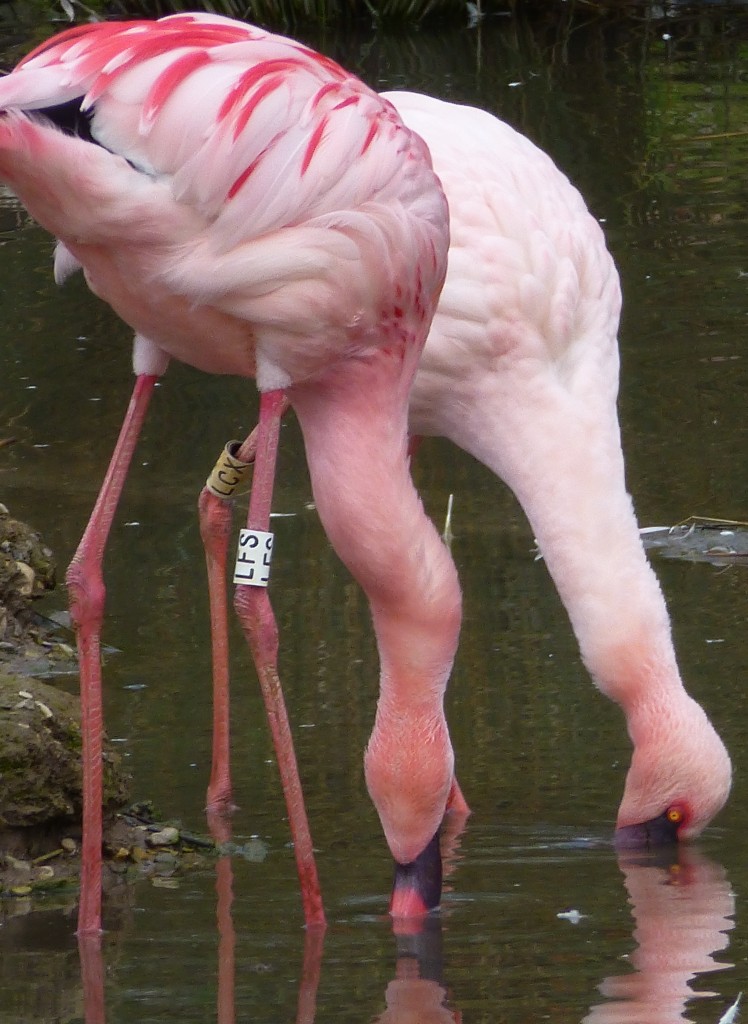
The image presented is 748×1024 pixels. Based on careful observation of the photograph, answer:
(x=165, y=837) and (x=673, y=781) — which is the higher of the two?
(x=673, y=781)

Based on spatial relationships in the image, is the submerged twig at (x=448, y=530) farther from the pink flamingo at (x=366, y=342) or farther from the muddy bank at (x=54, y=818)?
the muddy bank at (x=54, y=818)

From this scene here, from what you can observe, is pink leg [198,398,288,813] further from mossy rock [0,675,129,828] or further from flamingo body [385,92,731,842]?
flamingo body [385,92,731,842]

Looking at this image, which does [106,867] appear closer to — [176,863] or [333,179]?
[176,863]

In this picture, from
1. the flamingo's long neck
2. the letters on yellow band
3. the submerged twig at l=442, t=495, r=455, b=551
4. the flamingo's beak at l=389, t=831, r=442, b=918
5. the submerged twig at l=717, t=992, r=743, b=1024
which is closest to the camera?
the submerged twig at l=717, t=992, r=743, b=1024

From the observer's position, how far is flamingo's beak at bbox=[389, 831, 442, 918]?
401 centimetres

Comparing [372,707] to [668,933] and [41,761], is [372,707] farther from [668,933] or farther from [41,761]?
[668,933]

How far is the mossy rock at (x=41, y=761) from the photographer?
4.15 m

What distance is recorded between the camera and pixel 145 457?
278 inches

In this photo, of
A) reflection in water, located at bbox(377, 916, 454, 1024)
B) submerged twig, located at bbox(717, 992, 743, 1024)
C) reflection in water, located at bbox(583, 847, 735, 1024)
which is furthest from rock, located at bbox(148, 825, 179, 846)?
submerged twig, located at bbox(717, 992, 743, 1024)

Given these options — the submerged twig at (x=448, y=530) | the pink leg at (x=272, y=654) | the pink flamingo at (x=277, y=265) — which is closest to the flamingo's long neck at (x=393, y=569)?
the pink flamingo at (x=277, y=265)

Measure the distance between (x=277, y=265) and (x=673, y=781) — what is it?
1.63 metres

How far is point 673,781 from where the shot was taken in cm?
449

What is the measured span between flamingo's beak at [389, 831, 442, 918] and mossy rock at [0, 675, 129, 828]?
750mm

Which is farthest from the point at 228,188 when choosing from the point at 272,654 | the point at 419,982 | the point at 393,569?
the point at 419,982
